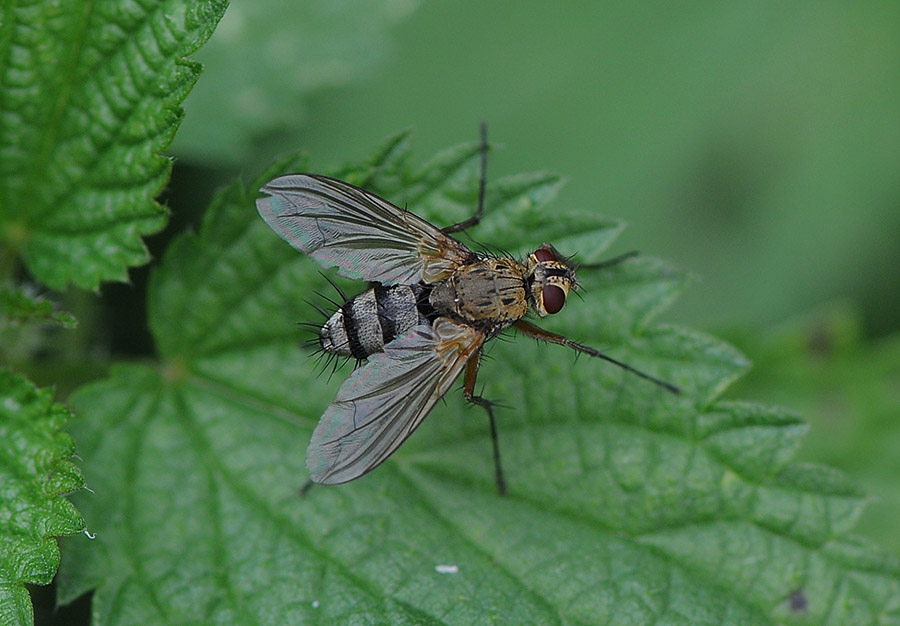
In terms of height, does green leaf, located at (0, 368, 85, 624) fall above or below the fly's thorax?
below

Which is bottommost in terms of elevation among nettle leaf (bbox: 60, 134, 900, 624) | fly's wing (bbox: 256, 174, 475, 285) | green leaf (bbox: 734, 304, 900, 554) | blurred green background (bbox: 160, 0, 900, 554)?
nettle leaf (bbox: 60, 134, 900, 624)


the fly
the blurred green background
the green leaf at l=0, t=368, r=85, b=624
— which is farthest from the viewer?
the blurred green background

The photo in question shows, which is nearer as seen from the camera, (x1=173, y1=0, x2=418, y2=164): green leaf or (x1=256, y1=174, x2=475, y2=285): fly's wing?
(x1=256, y1=174, x2=475, y2=285): fly's wing

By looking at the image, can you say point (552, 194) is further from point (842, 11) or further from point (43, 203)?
point (842, 11)

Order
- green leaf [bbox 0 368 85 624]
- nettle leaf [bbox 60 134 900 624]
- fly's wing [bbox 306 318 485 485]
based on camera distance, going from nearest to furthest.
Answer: green leaf [bbox 0 368 85 624]
fly's wing [bbox 306 318 485 485]
nettle leaf [bbox 60 134 900 624]

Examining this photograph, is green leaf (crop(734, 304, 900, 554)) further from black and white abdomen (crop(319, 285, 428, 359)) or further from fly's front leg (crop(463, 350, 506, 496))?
black and white abdomen (crop(319, 285, 428, 359))

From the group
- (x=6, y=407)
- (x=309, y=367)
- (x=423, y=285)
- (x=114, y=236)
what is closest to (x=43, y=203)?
(x=114, y=236)

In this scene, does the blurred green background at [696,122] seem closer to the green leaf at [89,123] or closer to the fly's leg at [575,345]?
the green leaf at [89,123]

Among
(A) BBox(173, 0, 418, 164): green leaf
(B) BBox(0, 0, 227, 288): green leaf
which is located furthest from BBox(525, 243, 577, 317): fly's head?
(A) BBox(173, 0, 418, 164): green leaf
